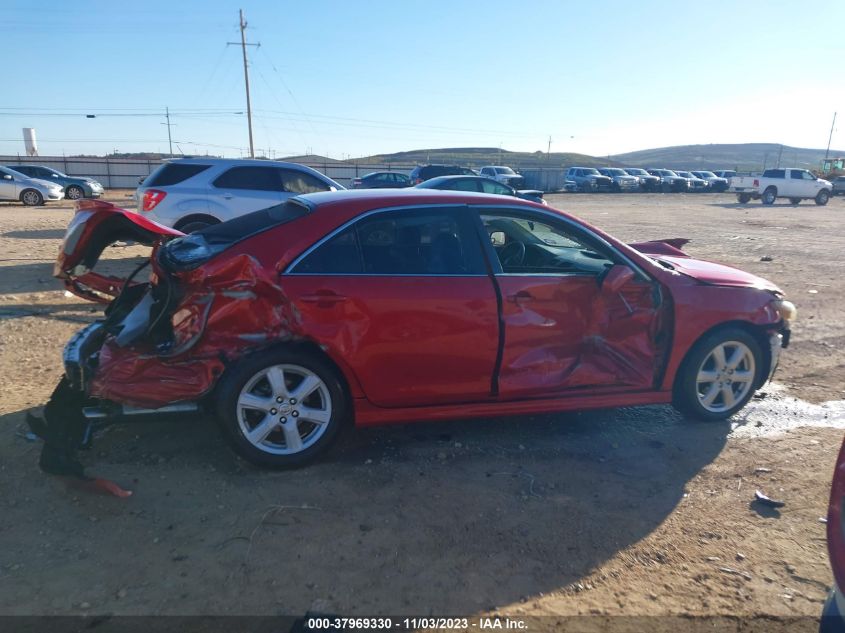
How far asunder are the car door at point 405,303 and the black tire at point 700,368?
1.54m

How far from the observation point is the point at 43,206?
23.5m

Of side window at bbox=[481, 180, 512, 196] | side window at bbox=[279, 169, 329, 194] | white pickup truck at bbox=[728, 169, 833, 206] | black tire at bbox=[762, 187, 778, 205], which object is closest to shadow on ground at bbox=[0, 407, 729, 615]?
side window at bbox=[279, 169, 329, 194]

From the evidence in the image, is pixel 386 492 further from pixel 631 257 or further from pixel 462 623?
pixel 631 257

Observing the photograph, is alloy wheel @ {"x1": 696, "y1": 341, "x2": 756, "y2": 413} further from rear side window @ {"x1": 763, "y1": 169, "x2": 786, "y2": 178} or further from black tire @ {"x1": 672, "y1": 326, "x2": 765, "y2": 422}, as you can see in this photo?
rear side window @ {"x1": 763, "y1": 169, "x2": 786, "y2": 178}

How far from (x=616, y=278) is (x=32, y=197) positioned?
25.7 meters

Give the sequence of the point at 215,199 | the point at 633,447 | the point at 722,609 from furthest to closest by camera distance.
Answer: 1. the point at 215,199
2. the point at 633,447
3. the point at 722,609

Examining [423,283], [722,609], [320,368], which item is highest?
[423,283]

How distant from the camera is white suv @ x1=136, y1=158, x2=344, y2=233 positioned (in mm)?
9648

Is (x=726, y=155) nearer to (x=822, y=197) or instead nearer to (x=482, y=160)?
(x=482, y=160)

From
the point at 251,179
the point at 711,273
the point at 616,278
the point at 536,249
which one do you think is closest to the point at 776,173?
the point at 251,179

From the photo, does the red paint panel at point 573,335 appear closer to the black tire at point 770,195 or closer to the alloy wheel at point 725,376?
the alloy wheel at point 725,376

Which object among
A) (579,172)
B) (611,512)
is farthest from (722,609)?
(579,172)

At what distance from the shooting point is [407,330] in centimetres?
381

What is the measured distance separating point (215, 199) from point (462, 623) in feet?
28.6
